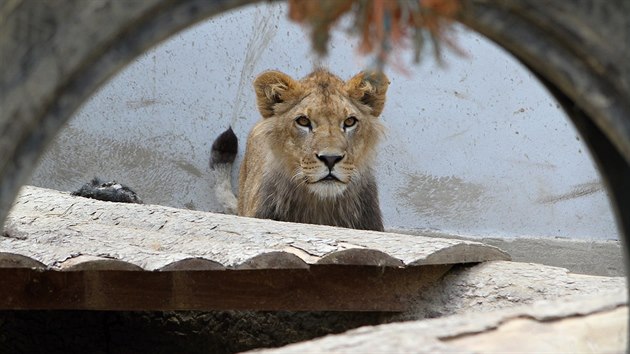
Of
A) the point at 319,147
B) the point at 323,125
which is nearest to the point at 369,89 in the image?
the point at 323,125

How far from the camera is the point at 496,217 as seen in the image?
635 cm

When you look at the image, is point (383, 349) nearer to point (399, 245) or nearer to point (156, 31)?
point (156, 31)

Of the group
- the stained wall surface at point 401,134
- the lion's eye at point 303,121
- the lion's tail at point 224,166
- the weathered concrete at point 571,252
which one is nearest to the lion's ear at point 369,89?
the lion's eye at point 303,121

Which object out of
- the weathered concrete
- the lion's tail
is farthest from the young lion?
the weathered concrete

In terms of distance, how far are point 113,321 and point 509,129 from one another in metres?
3.32

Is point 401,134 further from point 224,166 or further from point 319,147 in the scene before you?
point 319,147

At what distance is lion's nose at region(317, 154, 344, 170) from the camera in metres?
4.99

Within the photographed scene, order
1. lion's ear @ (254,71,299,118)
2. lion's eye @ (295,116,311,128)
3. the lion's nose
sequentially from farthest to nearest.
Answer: lion's ear @ (254,71,299,118)
lion's eye @ (295,116,311,128)
the lion's nose

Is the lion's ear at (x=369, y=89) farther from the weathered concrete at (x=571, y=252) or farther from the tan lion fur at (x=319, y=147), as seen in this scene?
the weathered concrete at (x=571, y=252)

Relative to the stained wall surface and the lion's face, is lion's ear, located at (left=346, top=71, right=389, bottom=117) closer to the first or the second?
the lion's face

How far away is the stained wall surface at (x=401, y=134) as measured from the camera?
626cm

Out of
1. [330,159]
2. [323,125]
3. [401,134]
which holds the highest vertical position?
[401,134]

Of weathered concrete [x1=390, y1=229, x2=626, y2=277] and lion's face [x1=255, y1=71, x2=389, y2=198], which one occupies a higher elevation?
lion's face [x1=255, y1=71, x2=389, y2=198]

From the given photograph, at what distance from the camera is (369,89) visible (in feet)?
17.3
